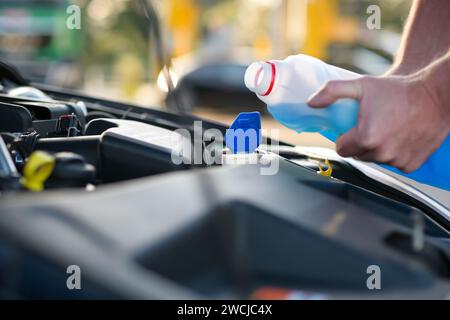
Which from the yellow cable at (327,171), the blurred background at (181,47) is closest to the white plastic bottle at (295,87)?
the yellow cable at (327,171)

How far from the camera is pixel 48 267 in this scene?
96 cm

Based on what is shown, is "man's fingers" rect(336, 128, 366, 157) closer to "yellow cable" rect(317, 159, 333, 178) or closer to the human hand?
the human hand

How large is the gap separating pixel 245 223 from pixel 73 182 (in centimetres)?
42

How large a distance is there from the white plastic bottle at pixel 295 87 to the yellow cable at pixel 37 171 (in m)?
0.58

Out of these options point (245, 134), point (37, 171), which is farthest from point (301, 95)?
point (37, 171)

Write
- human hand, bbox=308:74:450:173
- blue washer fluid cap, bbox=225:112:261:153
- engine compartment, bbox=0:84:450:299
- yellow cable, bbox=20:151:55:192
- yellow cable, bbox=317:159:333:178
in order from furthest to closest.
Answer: yellow cable, bbox=317:159:333:178, blue washer fluid cap, bbox=225:112:261:153, human hand, bbox=308:74:450:173, yellow cable, bbox=20:151:55:192, engine compartment, bbox=0:84:450:299

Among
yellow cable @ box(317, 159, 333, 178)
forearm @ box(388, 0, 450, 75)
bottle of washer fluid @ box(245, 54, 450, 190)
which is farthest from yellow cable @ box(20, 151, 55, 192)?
forearm @ box(388, 0, 450, 75)

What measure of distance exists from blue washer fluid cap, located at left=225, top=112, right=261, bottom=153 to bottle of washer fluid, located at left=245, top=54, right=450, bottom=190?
80 millimetres

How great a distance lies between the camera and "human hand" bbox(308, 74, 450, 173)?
4.69 ft

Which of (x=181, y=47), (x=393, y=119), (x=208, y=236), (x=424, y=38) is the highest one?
(x=181, y=47)

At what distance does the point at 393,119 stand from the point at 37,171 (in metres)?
0.73

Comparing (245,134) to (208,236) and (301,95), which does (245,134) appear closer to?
(301,95)

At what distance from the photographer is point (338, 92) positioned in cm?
143
